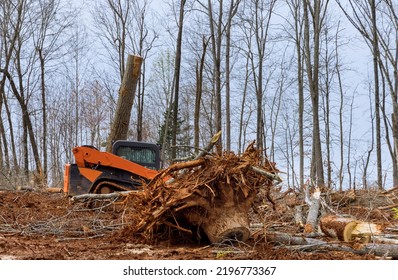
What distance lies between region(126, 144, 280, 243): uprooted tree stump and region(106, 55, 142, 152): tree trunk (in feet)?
34.4

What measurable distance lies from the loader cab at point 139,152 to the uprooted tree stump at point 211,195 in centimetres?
574

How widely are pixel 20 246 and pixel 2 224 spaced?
2.24 m

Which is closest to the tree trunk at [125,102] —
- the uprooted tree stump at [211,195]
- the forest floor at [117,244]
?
the forest floor at [117,244]

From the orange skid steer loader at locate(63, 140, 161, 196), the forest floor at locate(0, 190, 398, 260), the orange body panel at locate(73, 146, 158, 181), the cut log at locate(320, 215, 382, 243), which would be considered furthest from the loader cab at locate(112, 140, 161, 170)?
the cut log at locate(320, 215, 382, 243)

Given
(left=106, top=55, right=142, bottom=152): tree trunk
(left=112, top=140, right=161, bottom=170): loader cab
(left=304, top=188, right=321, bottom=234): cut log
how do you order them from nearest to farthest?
1. (left=304, top=188, right=321, bottom=234): cut log
2. (left=112, top=140, right=161, bottom=170): loader cab
3. (left=106, top=55, right=142, bottom=152): tree trunk

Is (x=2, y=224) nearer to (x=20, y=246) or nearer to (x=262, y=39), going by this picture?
(x=20, y=246)

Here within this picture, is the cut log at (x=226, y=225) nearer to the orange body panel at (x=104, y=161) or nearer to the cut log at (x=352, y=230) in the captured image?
the cut log at (x=352, y=230)

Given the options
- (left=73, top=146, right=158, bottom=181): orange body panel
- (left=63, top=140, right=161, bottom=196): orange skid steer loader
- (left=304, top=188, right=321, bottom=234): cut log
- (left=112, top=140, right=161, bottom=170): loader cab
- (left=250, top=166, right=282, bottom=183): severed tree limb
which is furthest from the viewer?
(left=112, top=140, right=161, bottom=170): loader cab

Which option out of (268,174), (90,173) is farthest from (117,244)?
(90,173)

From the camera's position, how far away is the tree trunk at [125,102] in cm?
1669

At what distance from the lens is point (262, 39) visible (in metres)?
27.0

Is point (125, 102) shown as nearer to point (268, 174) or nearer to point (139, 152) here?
point (139, 152)

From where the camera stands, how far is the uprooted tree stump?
6.00 metres

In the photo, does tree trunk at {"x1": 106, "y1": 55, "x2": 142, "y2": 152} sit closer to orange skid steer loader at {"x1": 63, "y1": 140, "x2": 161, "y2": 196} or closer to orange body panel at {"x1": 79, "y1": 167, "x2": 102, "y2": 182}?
orange skid steer loader at {"x1": 63, "y1": 140, "x2": 161, "y2": 196}
